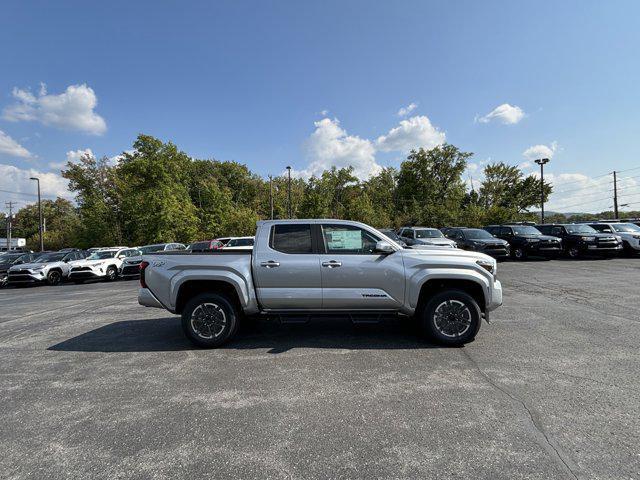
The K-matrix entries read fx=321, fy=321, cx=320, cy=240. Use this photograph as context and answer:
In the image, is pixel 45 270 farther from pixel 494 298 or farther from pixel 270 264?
pixel 494 298

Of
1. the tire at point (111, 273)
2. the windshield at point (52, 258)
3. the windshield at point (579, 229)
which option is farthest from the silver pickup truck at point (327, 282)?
the windshield at point (579, 229)

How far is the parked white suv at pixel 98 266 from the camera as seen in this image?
52.3ft

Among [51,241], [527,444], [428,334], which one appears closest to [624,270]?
[428,334]

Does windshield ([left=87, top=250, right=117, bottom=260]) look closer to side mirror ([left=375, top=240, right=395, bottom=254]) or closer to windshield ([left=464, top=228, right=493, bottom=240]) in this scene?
side mirror ([left=375, top=240, right=395, bottom=254])

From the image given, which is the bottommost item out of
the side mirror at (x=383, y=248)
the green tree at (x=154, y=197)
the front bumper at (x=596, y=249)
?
the front bumper at (x=596, y=249)

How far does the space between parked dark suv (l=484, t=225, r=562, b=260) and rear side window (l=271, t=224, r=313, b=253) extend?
16.5 metres

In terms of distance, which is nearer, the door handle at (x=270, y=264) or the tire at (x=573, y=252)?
the door handle at (x=270, y=264)

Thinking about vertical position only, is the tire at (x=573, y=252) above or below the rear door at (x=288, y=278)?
below

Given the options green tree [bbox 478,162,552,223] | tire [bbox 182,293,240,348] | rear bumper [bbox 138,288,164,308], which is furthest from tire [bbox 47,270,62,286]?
green tree [bbox 478,162,552,223]

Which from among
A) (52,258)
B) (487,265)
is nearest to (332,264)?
(487,265)

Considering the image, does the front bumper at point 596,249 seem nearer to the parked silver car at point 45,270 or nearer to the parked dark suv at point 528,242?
the parked dark suv at point 528,242

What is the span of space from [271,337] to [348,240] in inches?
84.0

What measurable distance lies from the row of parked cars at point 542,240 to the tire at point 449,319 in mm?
10931

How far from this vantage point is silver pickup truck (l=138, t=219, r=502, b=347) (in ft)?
15.9
